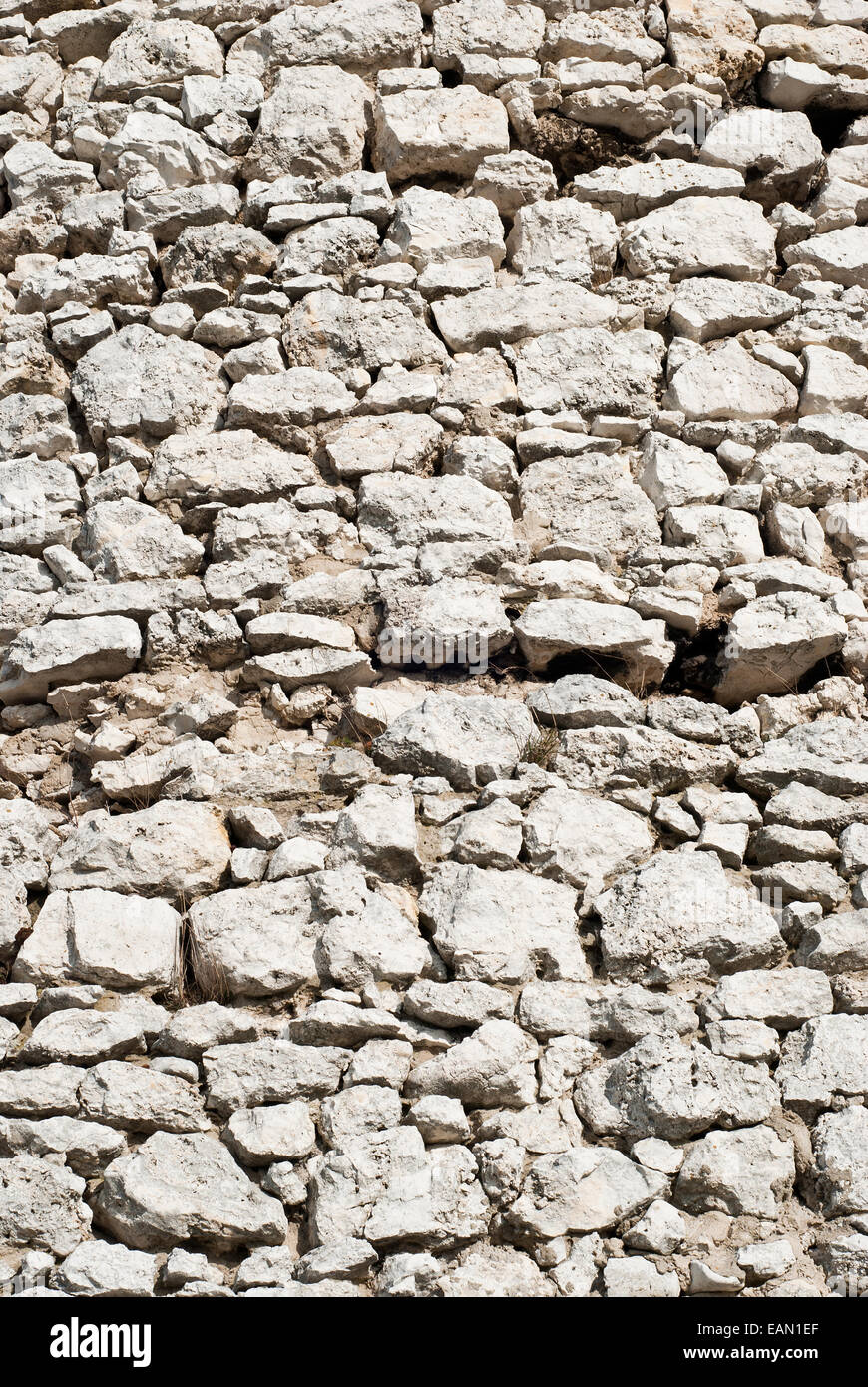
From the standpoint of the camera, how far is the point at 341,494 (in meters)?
3.92

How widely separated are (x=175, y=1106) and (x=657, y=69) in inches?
159

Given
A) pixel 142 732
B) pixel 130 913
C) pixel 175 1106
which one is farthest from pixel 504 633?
pixel 175 1106

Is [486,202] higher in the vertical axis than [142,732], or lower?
higher

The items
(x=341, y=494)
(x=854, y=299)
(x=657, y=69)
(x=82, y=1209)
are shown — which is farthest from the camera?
(x=657, y=69)

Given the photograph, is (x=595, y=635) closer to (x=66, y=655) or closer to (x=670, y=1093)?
(x=670, y=1093)

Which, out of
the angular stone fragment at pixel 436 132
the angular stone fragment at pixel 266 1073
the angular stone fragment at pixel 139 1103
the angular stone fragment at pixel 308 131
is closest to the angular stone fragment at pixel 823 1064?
the angular stone fragment at pixel 266 1073

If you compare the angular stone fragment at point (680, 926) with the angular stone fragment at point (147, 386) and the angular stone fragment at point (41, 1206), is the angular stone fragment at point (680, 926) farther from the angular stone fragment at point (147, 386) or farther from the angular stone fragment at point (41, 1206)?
the angular stone fragment at point (147, 386)

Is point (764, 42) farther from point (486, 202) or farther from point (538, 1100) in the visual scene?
point (538, 1100)

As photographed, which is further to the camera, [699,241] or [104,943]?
[699,241]

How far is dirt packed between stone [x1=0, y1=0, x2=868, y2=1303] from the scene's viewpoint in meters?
2.75

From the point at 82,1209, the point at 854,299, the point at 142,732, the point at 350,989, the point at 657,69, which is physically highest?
the point at 657,69

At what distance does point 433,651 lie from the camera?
3.63 metres

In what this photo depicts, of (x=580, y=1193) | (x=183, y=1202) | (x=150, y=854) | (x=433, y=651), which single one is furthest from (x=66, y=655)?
(x=580, y=1193)

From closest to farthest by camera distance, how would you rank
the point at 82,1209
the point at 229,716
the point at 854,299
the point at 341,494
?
the point at 82,1209 → the point at 229,716 → the point at 341,494 → the point at 854,299
